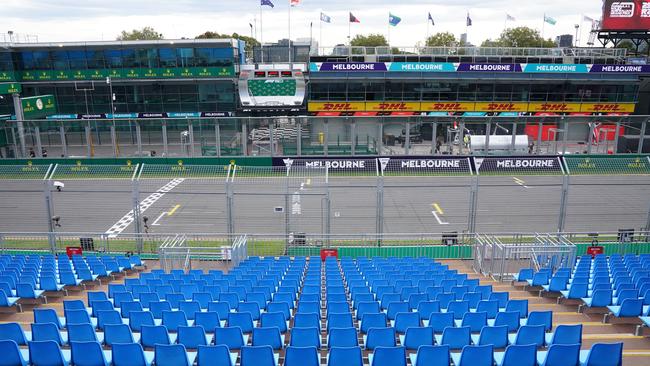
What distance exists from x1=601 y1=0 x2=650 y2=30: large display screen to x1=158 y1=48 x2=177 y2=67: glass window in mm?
42375

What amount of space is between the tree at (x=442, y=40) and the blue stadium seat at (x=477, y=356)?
289 feet

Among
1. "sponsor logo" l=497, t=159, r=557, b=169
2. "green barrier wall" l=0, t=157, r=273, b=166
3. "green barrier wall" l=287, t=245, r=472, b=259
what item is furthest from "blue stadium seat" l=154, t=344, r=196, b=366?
"green barrier wall" l=0, t=157, r=273, b=166

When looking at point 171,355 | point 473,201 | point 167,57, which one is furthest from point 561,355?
point 167,57

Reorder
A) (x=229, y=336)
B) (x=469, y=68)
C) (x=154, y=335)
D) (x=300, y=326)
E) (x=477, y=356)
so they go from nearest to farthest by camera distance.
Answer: (x=477, y=356)
(x=229, y=336)
(x=154, y=335)
(x=300, y=326)
(x=469, y=68)

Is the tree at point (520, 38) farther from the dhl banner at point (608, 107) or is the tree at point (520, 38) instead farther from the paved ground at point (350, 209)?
the paved ground at point (350, 209)

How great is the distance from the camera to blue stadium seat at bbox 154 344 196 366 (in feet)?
21.6

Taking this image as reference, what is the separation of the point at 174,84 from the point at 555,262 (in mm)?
41341

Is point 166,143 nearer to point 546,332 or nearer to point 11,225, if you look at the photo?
point 11,225

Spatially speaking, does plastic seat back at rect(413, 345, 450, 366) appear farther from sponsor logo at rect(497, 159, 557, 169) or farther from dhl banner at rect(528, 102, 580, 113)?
dhl banner at rect(528, 102, 580, 113)

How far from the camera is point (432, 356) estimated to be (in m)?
6.51

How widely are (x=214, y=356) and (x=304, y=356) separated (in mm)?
1280

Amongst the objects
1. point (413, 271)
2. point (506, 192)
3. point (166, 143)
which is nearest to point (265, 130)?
point (166, 143)

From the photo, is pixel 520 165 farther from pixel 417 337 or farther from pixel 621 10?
pixel 621 10

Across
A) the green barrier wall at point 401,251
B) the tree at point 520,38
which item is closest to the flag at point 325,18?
the green barrier wall at point 401,251
